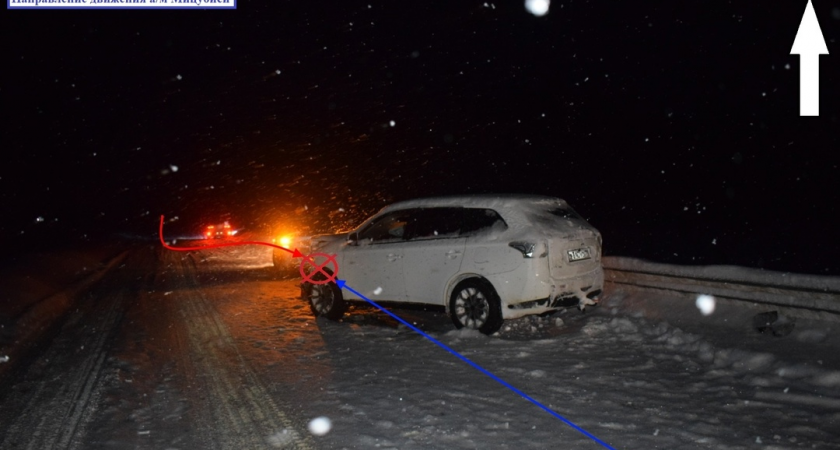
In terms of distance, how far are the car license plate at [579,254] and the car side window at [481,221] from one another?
0.91m

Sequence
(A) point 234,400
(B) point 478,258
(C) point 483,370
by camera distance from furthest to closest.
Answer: (B) point 478,258 → (C) point 483,370 → (A) point 234,400

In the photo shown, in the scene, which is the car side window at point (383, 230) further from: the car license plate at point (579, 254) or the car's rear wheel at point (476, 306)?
the car license plate at point (579, 254)

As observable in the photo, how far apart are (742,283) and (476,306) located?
338 centimetres

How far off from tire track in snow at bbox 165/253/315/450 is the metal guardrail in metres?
5.74

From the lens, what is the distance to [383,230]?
8.99 m

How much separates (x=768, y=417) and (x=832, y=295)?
2672 mm

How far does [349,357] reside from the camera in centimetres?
687

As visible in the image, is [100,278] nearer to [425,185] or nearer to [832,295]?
[832,295]

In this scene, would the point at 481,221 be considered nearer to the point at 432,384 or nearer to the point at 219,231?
the point at 432,384

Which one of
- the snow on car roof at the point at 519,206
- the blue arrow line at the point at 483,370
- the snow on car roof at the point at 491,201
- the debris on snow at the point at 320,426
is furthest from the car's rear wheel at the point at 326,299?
the debris on snow at the point at 320,426

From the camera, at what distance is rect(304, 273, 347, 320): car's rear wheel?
915 cm

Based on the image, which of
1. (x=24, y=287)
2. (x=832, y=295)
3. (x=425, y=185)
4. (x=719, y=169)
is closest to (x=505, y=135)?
(x=425, y=185)

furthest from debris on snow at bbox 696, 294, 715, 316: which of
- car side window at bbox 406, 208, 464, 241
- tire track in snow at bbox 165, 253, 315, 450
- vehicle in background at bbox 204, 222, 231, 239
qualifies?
vehicle in background at bbox 204, 222, 231, 239

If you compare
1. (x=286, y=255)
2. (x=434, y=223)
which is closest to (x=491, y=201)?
(x=434, y=223)
